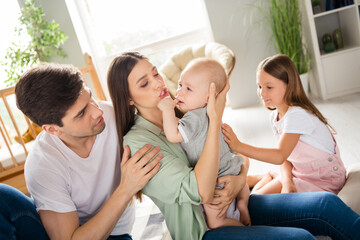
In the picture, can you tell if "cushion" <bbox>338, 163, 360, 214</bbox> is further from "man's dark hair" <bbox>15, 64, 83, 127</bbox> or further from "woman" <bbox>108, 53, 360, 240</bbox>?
"man's dark hair" <bbox>15, 64, 83, 127</bbox>

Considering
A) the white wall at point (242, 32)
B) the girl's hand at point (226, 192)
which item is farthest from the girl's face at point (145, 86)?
the white wall at point (242, 32)

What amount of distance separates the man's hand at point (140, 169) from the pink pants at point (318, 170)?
874mm

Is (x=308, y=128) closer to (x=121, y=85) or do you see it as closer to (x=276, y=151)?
(x=276, y=151)

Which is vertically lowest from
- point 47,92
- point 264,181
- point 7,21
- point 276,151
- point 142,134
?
point 264,181

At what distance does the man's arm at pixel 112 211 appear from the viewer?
3.69ft

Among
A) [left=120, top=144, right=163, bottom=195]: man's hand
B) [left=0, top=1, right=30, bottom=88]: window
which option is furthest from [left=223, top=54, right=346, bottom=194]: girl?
[left=0, top=1, right=30, bottom=88]: window

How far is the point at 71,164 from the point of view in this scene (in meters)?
1.28

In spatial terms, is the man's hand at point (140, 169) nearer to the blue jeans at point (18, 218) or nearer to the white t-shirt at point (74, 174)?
the white t-shirt at point (74, 174)

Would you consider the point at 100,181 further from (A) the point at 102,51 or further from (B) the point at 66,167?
(A) the point at 102,51

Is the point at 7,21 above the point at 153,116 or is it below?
above

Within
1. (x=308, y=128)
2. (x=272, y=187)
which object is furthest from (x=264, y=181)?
(x=308, y=128)

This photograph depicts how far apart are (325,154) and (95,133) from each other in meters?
1.16

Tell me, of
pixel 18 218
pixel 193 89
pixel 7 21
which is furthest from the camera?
pixel 7 21

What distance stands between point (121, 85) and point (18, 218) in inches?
24.5
